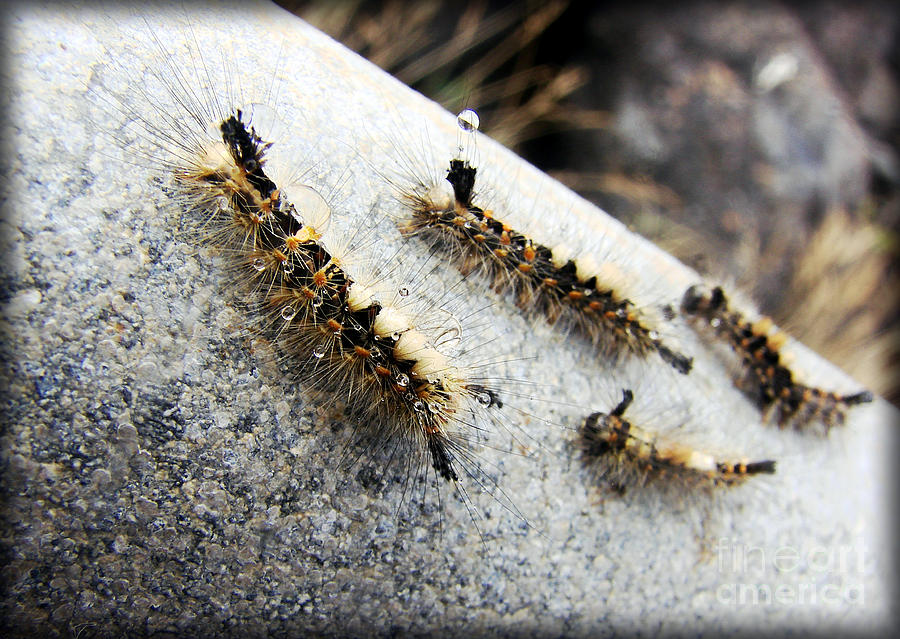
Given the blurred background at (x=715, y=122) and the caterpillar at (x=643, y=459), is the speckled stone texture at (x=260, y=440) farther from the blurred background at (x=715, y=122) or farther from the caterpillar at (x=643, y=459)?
the blurred background at (x=715, y=122)

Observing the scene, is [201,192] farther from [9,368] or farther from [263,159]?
[9,368]

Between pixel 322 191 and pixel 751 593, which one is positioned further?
pixel 751 593

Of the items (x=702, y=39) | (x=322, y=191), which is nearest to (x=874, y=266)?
(x=702, y=39)

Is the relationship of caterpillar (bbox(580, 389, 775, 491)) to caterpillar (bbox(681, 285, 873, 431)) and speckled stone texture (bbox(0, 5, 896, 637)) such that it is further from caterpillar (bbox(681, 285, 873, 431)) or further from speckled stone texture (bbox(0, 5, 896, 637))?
caterpillar (bbox(681, 285, 873, 431))

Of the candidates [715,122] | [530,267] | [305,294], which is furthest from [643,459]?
[715,122]

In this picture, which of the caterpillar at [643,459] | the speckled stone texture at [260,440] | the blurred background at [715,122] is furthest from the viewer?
the blurred background at [715,122]

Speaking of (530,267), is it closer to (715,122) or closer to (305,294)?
(305,294)

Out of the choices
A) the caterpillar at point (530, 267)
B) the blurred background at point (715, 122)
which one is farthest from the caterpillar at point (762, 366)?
the blurred background at point (715, 122)
